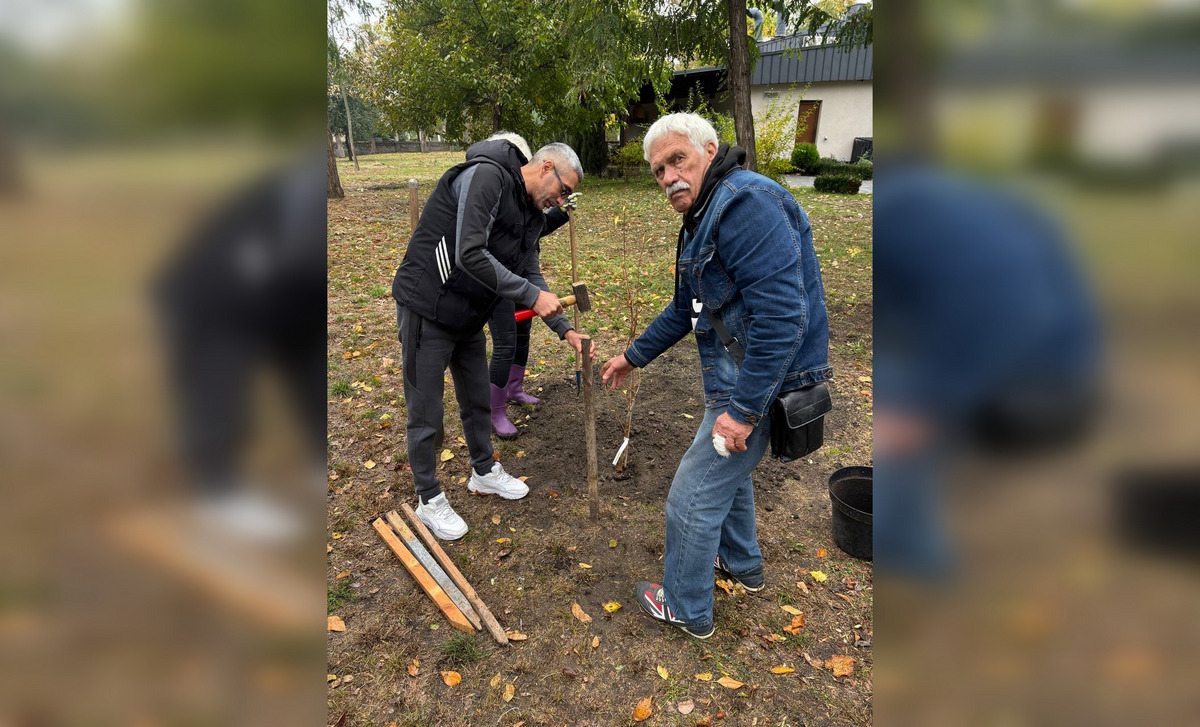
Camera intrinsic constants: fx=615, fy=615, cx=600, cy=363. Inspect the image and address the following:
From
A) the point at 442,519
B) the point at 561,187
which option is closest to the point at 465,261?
the point at 561,187

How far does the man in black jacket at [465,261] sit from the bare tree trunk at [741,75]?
11.5ft

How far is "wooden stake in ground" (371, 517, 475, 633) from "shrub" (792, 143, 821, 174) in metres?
20.3

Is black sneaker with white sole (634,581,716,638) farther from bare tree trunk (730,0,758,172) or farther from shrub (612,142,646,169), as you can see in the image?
shrub (612,142,646,169)

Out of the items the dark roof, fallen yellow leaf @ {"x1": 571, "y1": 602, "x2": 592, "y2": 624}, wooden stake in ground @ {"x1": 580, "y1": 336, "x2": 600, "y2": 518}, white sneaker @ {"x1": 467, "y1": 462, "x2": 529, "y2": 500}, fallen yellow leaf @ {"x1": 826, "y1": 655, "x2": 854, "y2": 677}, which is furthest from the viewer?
the dark roof

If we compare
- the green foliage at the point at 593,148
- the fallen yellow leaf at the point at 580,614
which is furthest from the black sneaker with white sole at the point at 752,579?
the green foliage at the point at 593,148

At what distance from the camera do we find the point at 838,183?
56.7ft

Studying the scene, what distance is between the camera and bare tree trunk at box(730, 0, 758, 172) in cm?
627

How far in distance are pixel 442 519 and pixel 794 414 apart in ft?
7.32

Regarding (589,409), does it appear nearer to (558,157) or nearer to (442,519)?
(442,519)

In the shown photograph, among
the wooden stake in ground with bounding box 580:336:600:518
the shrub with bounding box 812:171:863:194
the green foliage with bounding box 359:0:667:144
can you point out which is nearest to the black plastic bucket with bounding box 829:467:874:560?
the wooden stake in ground with bounding box 580:336:600:518
